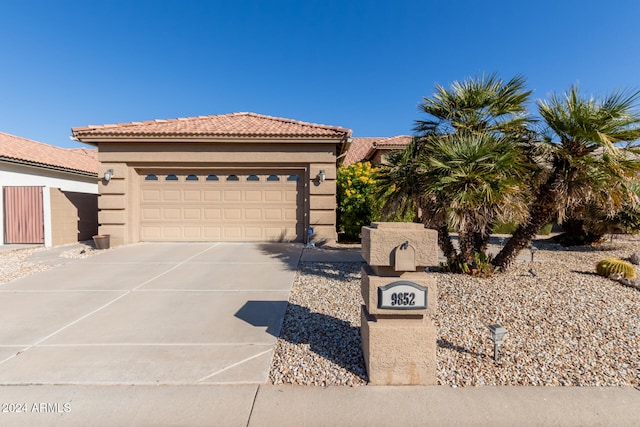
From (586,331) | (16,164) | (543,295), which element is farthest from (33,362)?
(16,164)

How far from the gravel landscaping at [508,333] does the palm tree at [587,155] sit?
152 cm

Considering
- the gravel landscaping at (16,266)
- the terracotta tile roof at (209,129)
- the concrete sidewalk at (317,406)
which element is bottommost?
the concrete sidewalk at (317,406)

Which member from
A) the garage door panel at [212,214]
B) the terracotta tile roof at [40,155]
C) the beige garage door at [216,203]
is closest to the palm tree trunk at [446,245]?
the beige garage door at [216,203]

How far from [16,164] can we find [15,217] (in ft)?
6.48

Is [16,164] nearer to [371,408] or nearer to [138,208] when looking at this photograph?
[138,208]

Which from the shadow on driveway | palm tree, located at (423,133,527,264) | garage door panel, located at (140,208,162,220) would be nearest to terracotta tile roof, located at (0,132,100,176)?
garage door panel, located at (140,208,162,220)

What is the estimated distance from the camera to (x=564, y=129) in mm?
5082

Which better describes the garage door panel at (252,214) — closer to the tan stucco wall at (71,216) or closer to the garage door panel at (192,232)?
the garage door panel at (192,232)

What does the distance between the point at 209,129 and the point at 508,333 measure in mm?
10044

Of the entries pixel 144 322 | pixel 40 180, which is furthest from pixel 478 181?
pixel 40 180

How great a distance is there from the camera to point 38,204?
33.6 ft

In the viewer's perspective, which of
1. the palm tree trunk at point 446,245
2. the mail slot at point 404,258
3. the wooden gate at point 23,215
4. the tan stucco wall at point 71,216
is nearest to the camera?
the mail slot at point 404,258

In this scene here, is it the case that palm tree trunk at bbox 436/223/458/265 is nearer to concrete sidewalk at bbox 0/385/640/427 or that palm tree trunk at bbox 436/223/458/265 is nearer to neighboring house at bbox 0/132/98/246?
concrete sidewalk at bbox 0/385/640/427

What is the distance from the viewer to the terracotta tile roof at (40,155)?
36.7 ft
